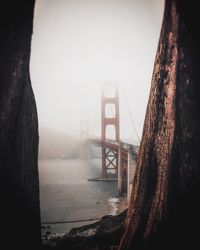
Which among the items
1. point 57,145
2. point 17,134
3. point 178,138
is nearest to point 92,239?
point 17,134

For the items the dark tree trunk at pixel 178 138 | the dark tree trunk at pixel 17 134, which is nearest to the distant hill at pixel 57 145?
the dark tree trunk at pixel 17 134

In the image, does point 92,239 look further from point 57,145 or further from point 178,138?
point 57,145

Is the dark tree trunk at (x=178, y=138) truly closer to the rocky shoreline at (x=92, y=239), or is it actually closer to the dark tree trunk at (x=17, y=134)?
the dark tree trunk at (x=17, y=134)

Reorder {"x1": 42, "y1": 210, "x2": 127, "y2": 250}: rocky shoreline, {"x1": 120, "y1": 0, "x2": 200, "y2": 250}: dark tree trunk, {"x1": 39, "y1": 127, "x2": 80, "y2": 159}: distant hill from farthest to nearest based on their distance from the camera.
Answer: {"x1": 39, "y1": 127, "x2": 80, "y2": 159}: distant hill, {"x1": 42, "y1": 210, "x2": 127, "y2": 250}: rocky shoreline, {"x1": 120, "y1": 0, "x2": 200, "y2": 250}: dark tree trunk

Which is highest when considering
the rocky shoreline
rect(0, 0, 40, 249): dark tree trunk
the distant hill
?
rect(0, 0, 40, 249): dark tree trunk

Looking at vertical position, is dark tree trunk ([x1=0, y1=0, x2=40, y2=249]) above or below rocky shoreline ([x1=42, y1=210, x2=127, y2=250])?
above

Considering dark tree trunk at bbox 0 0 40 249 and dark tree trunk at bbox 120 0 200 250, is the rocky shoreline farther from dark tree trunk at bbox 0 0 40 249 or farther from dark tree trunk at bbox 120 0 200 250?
dark tree trunk at bbox 120 0 200 250

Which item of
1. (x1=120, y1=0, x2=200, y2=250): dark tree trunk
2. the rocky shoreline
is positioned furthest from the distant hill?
(x1=120, y1=0, x2=200, y2=250): dark tree trunk
